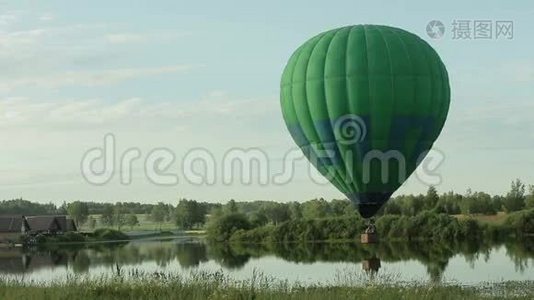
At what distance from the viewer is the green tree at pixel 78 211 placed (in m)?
117

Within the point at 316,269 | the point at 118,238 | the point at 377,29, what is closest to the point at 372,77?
the point at 377,29

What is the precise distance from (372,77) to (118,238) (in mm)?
62066

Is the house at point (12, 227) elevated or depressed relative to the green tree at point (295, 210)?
depressed

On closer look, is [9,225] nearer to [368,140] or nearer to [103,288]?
[368,140]

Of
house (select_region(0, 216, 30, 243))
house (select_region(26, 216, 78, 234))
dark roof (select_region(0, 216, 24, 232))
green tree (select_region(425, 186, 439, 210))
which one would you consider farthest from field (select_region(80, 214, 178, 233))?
green tree (select_region(425, 186, 439, 210))

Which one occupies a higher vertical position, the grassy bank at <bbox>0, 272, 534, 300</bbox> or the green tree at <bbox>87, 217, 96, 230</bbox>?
the grassy bank at <bbox>0, 272, 534, 300</bbox>

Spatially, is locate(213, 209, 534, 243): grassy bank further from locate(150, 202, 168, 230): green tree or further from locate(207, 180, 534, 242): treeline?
locate(150, 202, 168, 230): green tree

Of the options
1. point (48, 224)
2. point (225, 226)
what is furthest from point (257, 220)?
point (48, 224)

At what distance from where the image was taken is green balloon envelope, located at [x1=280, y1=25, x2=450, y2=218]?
23203mm

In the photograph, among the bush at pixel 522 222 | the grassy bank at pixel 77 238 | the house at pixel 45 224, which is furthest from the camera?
the house at pixel 45 224

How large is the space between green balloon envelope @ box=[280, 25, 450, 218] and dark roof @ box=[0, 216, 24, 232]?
2475 inches

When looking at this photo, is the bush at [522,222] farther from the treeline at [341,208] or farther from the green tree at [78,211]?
the green tree at [78,211]

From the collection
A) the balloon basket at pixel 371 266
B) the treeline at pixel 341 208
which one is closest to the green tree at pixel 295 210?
the treeline at pixel 341 208

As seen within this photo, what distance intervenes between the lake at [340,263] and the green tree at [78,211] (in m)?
62.8
